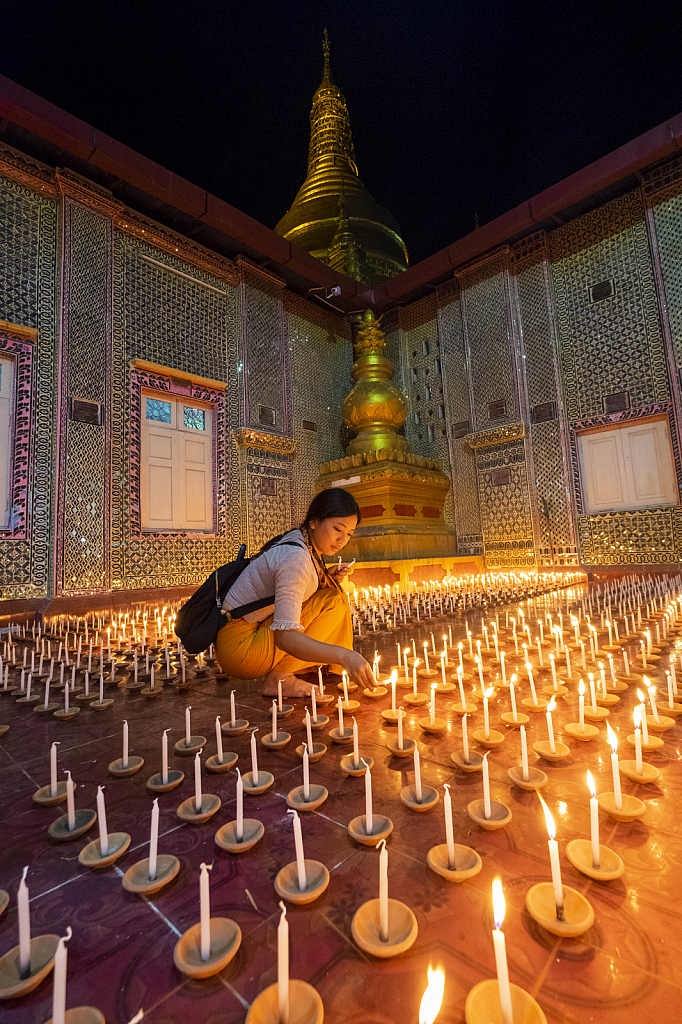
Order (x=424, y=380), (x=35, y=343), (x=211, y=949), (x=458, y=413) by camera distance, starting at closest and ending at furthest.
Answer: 1. (x=211, y=949)
2. (x=35, y=343)
3. (x=458, y=413)
4. (x=424, y=380)

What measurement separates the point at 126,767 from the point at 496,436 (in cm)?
943

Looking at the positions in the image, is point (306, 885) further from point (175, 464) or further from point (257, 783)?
point (175, 464)

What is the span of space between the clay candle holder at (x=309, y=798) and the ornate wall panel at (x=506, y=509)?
8.66 meters

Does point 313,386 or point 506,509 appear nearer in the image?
point 506,509

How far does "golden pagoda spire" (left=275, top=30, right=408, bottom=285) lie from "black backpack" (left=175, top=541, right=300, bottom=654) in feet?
41.5

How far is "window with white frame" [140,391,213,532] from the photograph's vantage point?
8.27 m

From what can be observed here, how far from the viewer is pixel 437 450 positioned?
438 inches

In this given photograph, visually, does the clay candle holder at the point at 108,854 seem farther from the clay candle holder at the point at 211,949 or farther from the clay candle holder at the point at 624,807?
the clay candle holder at the point at 624,807

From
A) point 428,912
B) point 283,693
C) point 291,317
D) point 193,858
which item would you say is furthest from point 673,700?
point 291,317

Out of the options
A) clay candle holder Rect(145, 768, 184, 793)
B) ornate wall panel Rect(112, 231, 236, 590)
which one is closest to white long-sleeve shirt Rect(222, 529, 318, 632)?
clay candle holder Rect(145, 768, 184, 793)

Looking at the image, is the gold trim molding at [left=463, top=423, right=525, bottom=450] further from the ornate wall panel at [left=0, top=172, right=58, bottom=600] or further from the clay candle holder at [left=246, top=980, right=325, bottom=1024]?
the clay candle holder at [left=246, top=980, right=325, bottom=1024]

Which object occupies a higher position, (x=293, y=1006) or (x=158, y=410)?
(x=158, y=410)

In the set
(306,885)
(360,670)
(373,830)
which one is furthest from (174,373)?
(306,885)

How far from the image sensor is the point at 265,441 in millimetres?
9664
